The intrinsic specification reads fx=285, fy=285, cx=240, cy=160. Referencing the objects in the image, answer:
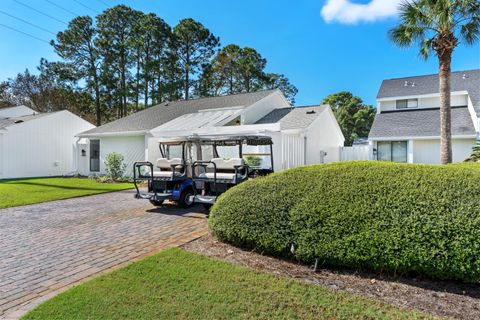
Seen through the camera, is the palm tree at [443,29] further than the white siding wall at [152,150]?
No

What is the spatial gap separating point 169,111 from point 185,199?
14026 mm

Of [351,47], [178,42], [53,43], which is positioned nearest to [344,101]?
[351,47]

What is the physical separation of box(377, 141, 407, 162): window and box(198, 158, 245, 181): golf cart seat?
14806 millimetres

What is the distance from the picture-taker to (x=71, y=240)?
571 centimetres

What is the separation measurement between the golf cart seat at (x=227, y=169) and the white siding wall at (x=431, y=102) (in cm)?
1921

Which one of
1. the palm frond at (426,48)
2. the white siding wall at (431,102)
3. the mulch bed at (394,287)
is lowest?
the mulch bed at (394,287)

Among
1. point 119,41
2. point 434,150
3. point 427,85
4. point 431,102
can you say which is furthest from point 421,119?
point 119,41

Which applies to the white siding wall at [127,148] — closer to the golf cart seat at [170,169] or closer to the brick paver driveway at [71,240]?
the brick paver driveway at [71,240]

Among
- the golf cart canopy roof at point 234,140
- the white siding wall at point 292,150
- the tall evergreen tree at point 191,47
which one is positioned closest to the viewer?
the golf cart canopy roof at point 234,140

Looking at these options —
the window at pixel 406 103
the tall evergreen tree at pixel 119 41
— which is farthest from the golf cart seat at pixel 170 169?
the tall evergreen tree at pixel 119 41

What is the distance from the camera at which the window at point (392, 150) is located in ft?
61.2

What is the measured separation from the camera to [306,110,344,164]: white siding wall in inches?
621

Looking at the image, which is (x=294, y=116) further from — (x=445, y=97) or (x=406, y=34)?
(x=445, y=97)

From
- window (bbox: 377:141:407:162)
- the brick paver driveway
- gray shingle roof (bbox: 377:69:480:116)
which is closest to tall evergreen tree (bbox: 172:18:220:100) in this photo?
gray shingle roof (bbox: 377:69:480:116)
